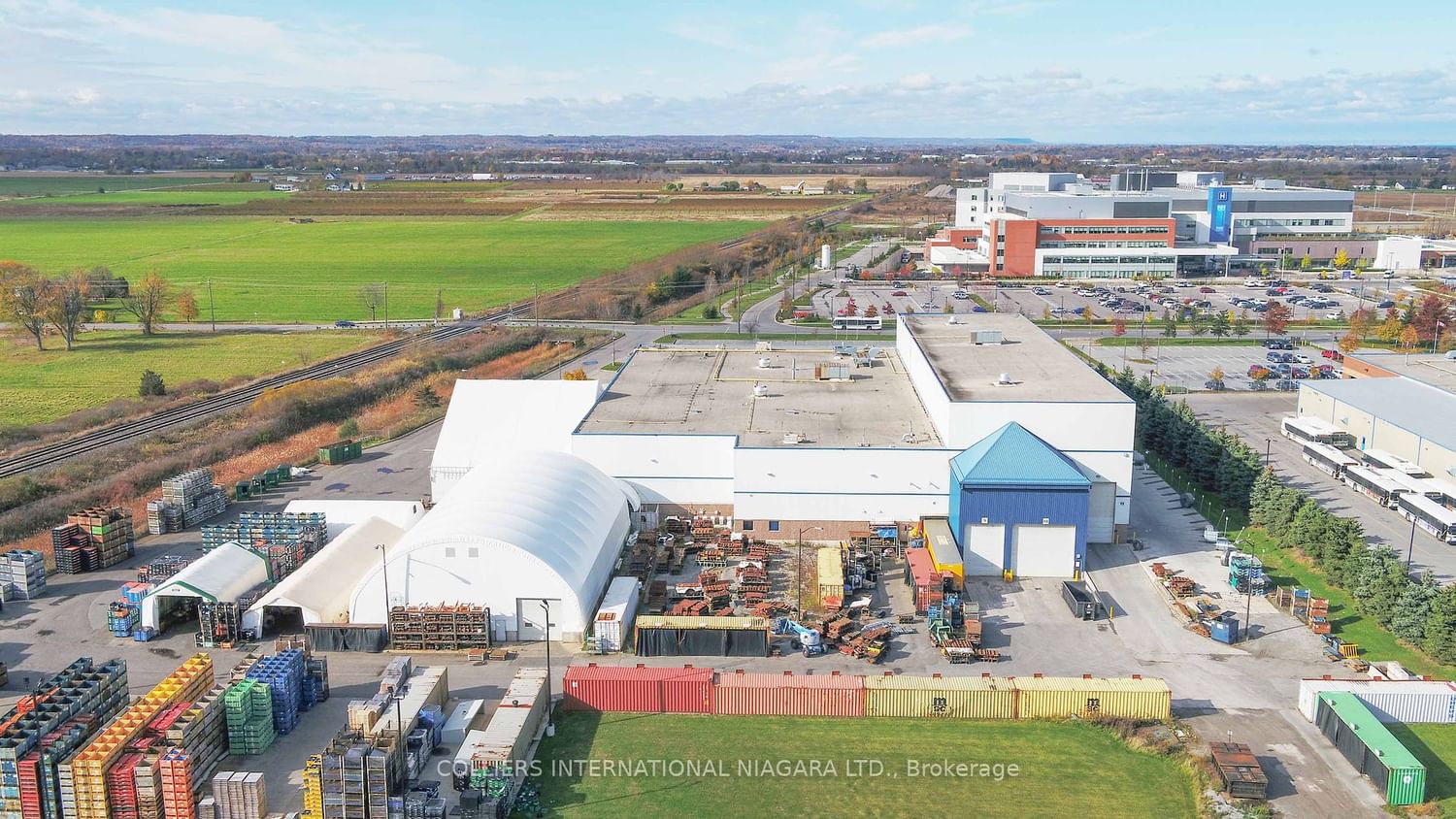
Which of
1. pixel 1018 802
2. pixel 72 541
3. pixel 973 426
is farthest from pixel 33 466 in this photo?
pixel 1018 802

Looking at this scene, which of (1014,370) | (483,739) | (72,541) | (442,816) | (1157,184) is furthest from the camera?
(1157,184)

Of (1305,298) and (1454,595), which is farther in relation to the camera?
(1305,298)

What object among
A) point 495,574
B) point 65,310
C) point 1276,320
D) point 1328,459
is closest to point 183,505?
point 495,574

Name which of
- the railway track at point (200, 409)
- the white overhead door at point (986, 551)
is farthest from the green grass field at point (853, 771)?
the railway track at point (200, 409)

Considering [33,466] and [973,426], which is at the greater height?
[973,426]

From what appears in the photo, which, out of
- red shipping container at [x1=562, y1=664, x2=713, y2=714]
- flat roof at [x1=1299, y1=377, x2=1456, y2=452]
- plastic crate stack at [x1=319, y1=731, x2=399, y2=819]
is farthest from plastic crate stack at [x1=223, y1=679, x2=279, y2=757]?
flat roof at [x1=1299, y1=377, x2=1456, y2=452]

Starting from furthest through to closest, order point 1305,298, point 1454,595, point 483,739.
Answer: point 1305,298, point 1454,595, point 483,739

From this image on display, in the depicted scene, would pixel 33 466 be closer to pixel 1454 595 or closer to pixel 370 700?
pixel 370 700

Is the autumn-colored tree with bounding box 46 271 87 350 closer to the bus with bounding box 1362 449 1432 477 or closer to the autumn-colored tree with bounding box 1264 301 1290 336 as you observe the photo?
the bus with bounding box 1362 449 1432 477

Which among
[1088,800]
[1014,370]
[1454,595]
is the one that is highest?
[1014,370]
